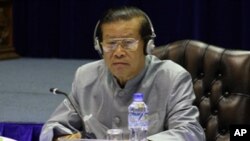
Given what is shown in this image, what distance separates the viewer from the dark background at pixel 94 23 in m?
6.18

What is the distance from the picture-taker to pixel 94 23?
267 inches

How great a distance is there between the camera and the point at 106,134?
6.04 ft

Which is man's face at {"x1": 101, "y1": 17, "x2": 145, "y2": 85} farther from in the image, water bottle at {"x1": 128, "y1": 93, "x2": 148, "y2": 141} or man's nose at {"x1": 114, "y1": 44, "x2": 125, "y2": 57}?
water bottle at {"x1": 128, "y1": 93, "x2": 148, "y2": 141}

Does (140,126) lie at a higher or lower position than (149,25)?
lower

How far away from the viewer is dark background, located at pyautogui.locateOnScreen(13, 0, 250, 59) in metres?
6.18

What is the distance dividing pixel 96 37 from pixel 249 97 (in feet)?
2.33

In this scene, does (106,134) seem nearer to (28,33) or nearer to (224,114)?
(224,114)

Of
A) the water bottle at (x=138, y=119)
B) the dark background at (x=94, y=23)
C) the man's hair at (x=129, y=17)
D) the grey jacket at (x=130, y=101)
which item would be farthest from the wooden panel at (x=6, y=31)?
the water bottle at (x=138, y=119)

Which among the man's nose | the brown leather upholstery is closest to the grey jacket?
the man's nose

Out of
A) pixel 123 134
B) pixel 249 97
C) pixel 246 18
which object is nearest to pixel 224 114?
pixel 249 97

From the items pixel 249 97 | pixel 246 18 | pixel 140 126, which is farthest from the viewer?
pixel 246 18

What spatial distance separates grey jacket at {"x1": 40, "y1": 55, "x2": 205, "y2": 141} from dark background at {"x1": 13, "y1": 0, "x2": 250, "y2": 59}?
171 inches

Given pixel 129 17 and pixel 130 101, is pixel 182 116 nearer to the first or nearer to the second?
pixel 130 101

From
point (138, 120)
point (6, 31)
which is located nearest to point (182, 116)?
point (138, 120)
